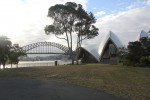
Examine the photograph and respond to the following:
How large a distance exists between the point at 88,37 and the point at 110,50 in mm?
6413

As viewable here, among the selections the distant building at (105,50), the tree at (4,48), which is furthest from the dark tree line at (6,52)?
the distant building at (105,50)

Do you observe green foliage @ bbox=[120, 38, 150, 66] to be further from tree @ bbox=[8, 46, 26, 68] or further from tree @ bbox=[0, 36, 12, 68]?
tree @ bbox=[8, 46, 26, 68]

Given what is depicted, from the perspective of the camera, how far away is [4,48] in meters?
63.2

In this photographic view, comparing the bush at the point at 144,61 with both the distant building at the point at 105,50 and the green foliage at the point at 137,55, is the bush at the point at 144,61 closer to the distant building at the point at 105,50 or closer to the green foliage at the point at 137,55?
the green foliage at the point at 137,55

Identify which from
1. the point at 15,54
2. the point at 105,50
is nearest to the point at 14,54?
the point at 15,54

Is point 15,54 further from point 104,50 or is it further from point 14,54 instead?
point 104,50

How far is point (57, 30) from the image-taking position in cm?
6575

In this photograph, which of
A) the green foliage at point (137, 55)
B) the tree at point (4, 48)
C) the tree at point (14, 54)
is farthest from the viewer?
the tree at point (14, 54)

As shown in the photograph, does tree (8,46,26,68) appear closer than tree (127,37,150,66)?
No

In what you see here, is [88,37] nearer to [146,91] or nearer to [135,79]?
[135,79]

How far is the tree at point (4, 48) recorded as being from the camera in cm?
6229

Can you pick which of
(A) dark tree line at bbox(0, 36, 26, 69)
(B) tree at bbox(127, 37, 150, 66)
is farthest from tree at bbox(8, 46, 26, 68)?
(B) tree at bbox(127, 37, 150, 66)

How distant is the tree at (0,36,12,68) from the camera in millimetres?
62287

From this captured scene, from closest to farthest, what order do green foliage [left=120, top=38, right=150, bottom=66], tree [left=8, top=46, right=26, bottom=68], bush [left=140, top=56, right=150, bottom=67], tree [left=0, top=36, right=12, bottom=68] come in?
bush [left=140, top=56, right=150, bottom=67], green foliage [left=120, top=38, right=150, bottom=66], tree [left=0, top=36, right=12, bottom=68], tree [left=8, top=46, right=26, bottom=68]
